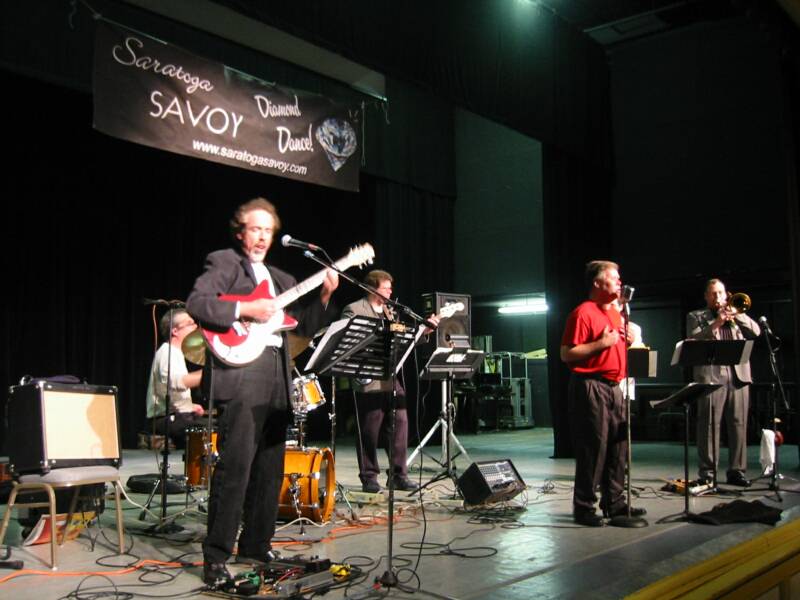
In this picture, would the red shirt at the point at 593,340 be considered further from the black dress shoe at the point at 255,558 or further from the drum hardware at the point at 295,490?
the black dress shoe at the point at 255,558

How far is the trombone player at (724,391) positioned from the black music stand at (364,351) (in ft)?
11.8

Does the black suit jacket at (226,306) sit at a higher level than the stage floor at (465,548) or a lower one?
higher

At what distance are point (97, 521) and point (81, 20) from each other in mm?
5081

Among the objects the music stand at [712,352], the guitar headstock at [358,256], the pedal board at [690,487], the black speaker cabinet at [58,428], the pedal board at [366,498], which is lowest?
the pedal board at [690,487]

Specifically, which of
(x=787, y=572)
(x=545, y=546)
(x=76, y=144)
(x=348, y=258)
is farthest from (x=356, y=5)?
(x=76, y=144)

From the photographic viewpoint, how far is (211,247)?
1088 centimetres

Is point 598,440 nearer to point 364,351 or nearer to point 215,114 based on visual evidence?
point 364,351

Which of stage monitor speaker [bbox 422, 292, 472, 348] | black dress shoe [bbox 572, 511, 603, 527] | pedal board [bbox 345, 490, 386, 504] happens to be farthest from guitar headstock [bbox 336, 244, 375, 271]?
stage monitor speaker [bbox 422, 292, 472, 348]

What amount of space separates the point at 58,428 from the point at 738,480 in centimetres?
514

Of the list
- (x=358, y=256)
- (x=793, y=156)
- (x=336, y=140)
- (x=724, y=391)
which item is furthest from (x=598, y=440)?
(x=336, y=140)

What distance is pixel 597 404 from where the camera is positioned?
15.0ft

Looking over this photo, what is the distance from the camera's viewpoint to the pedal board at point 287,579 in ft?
9.80

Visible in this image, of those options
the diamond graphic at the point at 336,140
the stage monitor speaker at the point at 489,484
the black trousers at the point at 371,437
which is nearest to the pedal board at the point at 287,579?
the stage monitor speaker at the point at 489,484

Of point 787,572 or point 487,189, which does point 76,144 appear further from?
point 787,572
